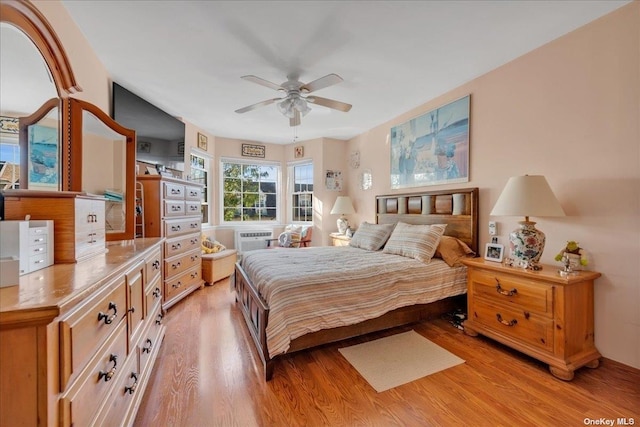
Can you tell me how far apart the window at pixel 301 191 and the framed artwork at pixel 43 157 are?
4.20 m

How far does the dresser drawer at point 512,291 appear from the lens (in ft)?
6.48

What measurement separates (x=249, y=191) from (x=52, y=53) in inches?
164

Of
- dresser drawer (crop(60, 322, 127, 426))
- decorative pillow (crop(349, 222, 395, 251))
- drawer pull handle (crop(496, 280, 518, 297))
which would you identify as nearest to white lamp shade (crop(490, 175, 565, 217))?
drawer pull handle (crop(496, 280, 518, 297))

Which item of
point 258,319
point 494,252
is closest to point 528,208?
point 494,252

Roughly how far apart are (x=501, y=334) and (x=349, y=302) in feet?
4.41

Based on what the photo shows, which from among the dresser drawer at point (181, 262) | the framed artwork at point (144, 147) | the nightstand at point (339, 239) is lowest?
the dresser drawer at point (181, 262)

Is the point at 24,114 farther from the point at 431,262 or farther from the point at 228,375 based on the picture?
the point at 431,262

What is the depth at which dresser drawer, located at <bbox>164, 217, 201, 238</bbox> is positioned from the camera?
3135mm

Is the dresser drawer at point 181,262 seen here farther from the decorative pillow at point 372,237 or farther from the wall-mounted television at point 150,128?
the decorative pillow at point 372,237

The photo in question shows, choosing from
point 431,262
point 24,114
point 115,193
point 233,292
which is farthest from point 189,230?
point 431,262

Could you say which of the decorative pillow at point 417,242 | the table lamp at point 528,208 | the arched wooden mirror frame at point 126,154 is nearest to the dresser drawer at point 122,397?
the arched wooden mirror frame at point 126,154

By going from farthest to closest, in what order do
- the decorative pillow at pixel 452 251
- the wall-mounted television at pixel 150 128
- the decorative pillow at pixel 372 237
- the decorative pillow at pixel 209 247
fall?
the decorative pillow at pixel 209 247 < the decorative pillow at pixel 372 237 < the wall-mounted television at pixel 150 128 < the decorative pillow at pixel 452 251

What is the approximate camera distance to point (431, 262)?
9.00 ft

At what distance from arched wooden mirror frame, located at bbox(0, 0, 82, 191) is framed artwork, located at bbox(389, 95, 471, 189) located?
3472 millimetres
